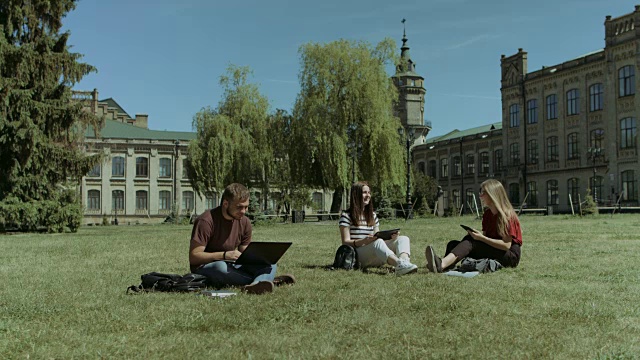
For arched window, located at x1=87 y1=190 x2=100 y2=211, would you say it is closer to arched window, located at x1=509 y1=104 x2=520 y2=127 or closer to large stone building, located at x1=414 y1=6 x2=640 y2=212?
large stone building, located at x1=414 y1=6 x2=640 y2=212

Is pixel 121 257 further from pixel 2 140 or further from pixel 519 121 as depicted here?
pixel 519 121

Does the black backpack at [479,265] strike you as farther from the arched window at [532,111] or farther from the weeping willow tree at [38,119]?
the arched window at [532,111]

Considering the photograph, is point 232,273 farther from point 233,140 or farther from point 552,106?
point 552,106

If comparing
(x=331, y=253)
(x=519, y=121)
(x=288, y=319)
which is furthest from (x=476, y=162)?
(x=288, y=319)

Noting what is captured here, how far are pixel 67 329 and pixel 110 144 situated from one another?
2526 inches

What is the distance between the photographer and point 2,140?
23844 mm

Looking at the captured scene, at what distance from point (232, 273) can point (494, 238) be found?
12.6ft

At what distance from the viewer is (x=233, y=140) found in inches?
1654

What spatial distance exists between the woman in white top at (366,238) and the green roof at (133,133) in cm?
6267

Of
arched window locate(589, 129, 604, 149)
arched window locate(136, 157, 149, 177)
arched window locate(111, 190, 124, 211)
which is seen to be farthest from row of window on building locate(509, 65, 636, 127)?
arched window locate(111, 190, 124, 211)

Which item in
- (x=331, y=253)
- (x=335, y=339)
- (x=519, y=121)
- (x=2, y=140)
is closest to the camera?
(x=335, y=339)

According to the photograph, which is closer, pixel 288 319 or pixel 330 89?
pixel 288 319

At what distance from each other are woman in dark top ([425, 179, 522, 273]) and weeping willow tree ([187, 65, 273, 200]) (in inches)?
1316

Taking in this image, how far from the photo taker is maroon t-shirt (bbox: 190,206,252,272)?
7602 mm
